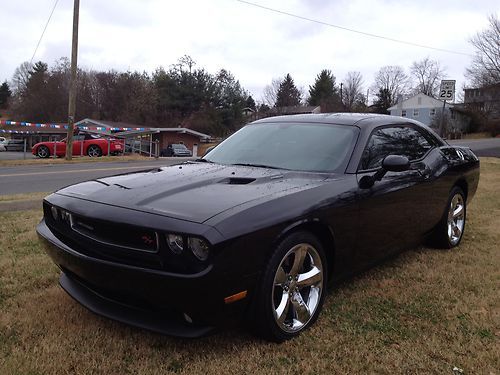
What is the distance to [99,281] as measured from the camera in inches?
102

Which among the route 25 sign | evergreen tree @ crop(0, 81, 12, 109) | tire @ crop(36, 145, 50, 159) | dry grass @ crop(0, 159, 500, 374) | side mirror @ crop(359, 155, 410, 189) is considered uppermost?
evergreen tree @ crop(0, 81, 12, 109)

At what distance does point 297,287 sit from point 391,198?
128 centimetres

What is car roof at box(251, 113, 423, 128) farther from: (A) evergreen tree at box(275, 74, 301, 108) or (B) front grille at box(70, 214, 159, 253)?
(A) evergreen tree at box(275, 74, 301, 108)

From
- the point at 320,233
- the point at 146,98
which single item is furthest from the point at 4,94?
the point at 320,233

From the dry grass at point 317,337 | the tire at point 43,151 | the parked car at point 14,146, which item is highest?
the dry grass at point 317,337

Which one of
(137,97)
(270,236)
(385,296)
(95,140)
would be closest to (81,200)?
(270,236)

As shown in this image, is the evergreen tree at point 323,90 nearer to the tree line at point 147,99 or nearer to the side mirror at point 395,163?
the tree line at point 147,99

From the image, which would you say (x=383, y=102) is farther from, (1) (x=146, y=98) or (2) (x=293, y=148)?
(2) (x=293, y=148)

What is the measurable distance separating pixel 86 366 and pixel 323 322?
153 cm

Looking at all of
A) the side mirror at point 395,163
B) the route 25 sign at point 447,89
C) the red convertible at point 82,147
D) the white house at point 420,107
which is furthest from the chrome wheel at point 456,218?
the white house at point 420,107

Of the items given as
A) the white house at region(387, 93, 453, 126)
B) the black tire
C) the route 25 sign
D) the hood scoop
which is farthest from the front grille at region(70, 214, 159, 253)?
the white house at region(387, 93, 453, 126)

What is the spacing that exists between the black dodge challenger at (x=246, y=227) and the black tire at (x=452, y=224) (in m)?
0.75

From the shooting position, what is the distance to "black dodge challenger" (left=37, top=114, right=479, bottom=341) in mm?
2365

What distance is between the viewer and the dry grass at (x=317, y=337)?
8.34 ft
